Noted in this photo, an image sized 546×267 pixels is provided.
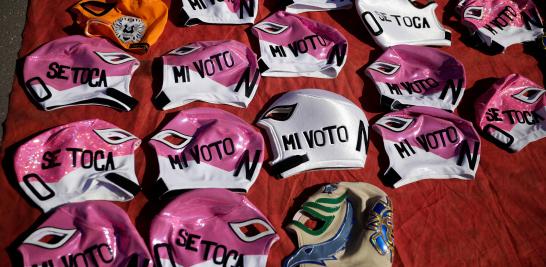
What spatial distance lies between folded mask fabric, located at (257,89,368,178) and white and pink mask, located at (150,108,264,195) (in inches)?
3.3

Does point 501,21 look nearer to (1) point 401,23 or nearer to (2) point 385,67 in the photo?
(1) point 401,23

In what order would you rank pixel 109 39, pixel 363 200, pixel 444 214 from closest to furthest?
pixel 363 200 < pixel 444 214 < pixel 109 39

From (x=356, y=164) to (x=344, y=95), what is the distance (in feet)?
1.19

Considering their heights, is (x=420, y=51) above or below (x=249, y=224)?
above

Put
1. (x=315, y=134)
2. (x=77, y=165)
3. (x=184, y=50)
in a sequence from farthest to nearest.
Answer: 1. (x=184, y=50)
2. (x=315, y=134)
3. (x=77, y=165)

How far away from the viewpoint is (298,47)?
1894mm

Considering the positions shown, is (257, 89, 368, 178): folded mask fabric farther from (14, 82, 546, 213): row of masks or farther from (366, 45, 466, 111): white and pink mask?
(366, 45, 466, 111): white and pink mask

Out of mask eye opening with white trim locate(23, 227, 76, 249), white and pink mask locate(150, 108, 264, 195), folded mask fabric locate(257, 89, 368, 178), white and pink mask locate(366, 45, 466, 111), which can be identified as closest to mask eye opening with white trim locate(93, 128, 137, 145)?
white and pink mask locate(150, 108, 264, 195)

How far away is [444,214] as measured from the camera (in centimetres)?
169

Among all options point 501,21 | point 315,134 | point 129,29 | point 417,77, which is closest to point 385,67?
point 417,77

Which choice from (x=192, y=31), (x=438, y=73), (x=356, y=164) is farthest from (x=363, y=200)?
(x=192, y=31)

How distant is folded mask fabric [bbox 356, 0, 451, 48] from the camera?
6.49 ft

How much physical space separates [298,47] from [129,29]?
2.42 feet

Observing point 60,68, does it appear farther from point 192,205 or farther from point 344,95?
point 344,95
